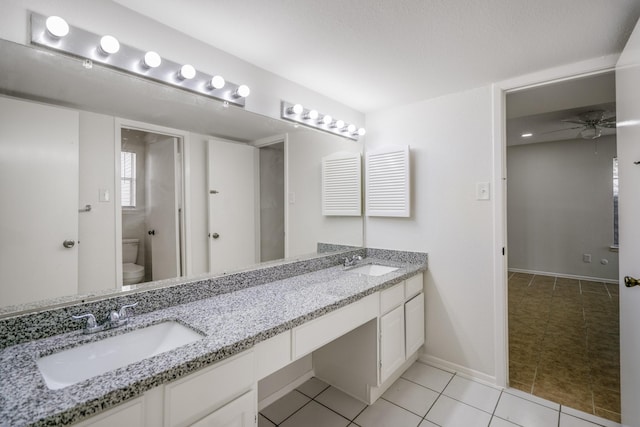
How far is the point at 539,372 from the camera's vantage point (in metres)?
2.21

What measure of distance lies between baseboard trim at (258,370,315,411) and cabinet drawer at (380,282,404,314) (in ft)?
2.61

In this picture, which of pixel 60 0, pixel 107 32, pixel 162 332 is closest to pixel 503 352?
pixel 162 332

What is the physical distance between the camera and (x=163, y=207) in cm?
141

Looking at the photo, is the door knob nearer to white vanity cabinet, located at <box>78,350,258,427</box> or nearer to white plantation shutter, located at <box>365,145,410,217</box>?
white plantation shutter, located at <box>365,145,410,217</box>

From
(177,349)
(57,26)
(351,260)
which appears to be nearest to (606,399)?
(351,260)

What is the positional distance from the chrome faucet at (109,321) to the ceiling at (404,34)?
4.00 ft

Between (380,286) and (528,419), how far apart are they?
1.12 meters

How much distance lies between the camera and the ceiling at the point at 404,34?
1263 millimetres

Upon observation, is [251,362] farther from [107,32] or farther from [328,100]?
[328,100]

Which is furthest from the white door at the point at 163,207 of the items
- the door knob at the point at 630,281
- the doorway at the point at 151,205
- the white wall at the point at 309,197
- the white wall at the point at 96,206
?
the door knob at the point at 630,281

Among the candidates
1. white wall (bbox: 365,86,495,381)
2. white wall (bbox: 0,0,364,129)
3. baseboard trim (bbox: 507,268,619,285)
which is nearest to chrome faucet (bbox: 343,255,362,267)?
white wall (bbox: 365,86,495,381)

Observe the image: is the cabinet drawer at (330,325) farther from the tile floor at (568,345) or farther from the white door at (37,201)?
the tile floor at (568,345)

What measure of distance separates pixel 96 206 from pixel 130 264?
28cm

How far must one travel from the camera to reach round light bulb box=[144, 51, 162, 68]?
1263 millimetres
